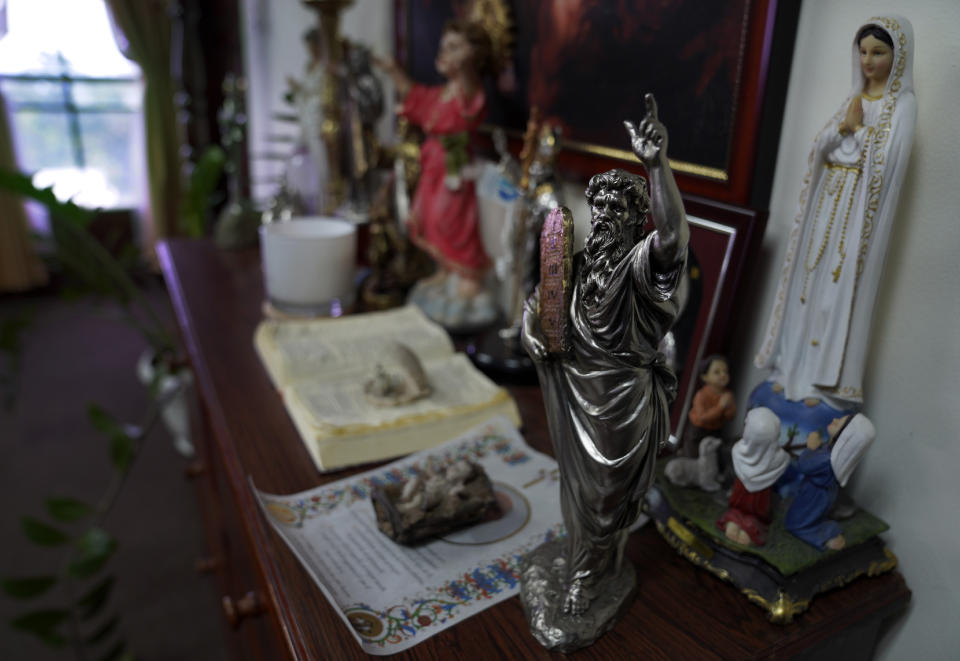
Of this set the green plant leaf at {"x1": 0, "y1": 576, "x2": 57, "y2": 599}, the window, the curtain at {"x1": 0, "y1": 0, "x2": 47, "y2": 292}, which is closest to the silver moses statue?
the green plant leaf at {"x1": 0, "y1": 576, "x2": 57, "y2": 599}

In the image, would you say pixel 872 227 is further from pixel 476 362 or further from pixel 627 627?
pixel 476 362

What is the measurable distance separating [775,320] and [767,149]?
9.2 inches

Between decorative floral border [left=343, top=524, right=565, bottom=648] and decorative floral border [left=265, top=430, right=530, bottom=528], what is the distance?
0.16 m

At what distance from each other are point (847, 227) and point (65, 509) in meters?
1.67

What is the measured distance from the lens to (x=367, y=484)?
91cm

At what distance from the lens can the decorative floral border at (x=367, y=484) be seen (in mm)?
842

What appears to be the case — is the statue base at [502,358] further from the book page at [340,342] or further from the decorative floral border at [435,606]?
the decorative floral border at [435,606]

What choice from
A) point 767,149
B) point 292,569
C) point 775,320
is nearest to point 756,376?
point 775,320

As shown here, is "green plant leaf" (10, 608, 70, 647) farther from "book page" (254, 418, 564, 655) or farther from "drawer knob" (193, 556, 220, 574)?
"book page" (254, 418, 564, 655)

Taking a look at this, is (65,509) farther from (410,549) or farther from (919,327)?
(919,327)

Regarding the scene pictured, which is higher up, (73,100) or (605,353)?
(73,100)

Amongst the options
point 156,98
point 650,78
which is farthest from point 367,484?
point 156,98

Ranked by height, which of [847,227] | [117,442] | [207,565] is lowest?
[207,565]

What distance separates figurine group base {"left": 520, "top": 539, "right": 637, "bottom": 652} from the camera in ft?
2.13
